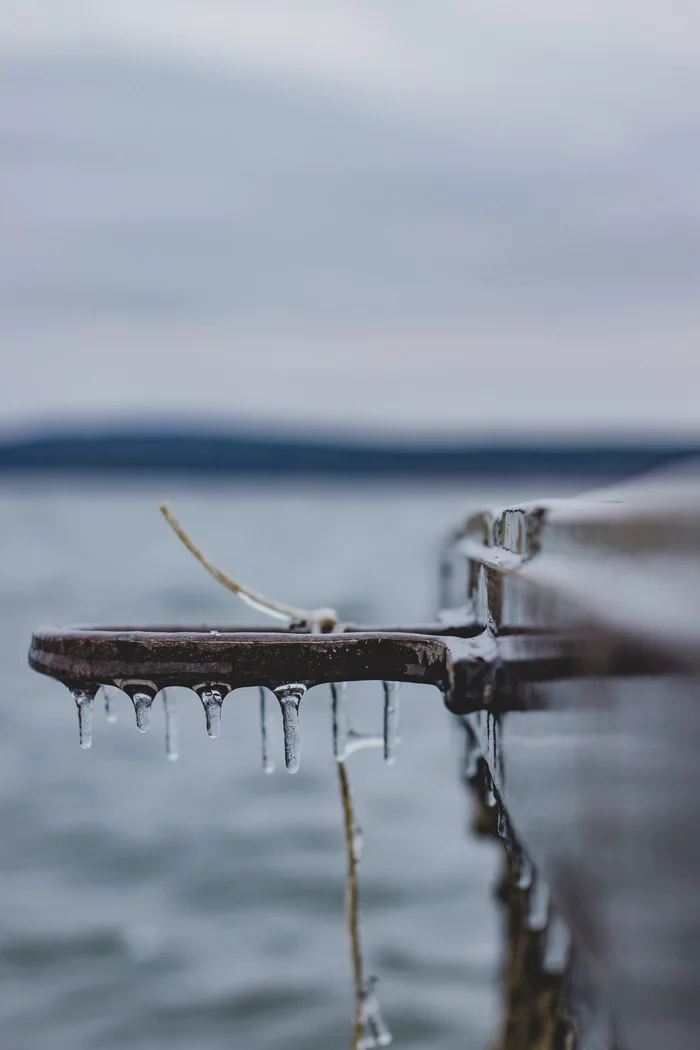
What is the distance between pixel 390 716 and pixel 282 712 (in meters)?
0.32

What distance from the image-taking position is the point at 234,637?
1.77 metres

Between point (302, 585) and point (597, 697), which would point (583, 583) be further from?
point (302, 585)

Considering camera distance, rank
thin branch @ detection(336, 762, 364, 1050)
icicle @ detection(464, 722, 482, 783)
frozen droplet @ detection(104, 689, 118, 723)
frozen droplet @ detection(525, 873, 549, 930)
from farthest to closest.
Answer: thin branch @ detection(336, 762, 364, 1050)
icicle @ detection(464, 722, 482, 783)
frozen droplet @ detection(104, 689, 118, 723)
frozen droplet @ detection(525, 873, 549, 930)

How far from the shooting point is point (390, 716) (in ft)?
6.82

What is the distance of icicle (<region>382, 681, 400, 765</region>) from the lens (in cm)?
201

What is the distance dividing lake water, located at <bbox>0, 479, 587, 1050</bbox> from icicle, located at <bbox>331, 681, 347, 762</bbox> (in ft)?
1.12

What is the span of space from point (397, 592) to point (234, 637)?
33374 mm

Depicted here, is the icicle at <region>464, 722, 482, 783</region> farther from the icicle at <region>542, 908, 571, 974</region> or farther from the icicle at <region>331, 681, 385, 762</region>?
the icicle at <region>542, 908, 571, 974</region>

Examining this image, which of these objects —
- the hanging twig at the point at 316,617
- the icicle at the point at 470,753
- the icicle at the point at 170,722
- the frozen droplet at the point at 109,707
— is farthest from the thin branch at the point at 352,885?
the frozen droplet at the point at 109,707

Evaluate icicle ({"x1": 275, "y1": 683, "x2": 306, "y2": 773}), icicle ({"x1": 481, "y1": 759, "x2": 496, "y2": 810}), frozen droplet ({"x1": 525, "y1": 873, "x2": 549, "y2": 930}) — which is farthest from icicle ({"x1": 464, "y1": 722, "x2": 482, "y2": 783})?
icicle ({"x1": 275, "y1": 683, "x2": 306, "y2": 773})

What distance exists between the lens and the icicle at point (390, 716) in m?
2.01

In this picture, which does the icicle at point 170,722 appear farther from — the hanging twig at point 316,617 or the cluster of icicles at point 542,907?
the cluster of icicles at point 542,907

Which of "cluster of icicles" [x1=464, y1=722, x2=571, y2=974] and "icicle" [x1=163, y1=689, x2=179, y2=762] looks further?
"icicle" [x1=163, y1=689, x2=179, y2=762]

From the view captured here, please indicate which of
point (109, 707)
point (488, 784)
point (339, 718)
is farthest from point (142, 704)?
point (488, 784)
